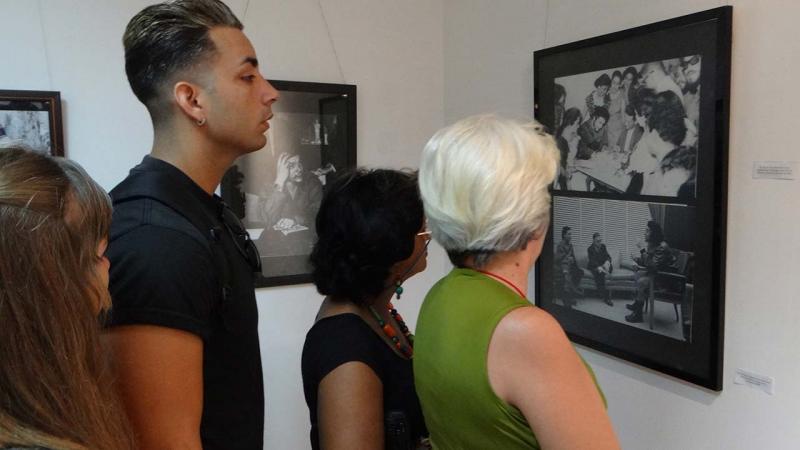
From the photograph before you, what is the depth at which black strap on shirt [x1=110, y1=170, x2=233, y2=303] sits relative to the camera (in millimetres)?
958

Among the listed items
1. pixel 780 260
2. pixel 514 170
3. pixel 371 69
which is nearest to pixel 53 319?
pixel 514 170

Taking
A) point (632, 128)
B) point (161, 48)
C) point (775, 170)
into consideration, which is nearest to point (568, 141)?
point (632, 128)

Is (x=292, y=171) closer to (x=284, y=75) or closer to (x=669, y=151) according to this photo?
(x=284, y=75)

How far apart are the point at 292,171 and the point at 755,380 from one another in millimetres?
1817

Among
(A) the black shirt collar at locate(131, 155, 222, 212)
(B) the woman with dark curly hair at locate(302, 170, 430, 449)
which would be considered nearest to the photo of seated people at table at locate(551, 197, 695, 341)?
(B) the woman with dark curly hair at locate(302, 170, 430, 449)

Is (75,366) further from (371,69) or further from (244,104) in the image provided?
(371,69)

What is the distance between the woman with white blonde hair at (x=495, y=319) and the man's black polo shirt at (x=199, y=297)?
30 centimetres

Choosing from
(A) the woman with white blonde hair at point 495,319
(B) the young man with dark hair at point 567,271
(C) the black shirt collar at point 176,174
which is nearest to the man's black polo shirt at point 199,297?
(C) the black shirt collar at point 176,174

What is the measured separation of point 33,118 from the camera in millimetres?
2135

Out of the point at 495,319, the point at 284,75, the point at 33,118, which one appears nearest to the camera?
the point at 495,319

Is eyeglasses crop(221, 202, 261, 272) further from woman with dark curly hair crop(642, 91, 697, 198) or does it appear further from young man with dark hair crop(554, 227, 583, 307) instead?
young man with dark hair crop(554, 227, 583, 307)

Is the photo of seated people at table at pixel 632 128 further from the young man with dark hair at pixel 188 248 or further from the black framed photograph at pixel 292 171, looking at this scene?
the young man with dark hair at pixel 188 248

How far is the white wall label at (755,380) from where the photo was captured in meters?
1.60

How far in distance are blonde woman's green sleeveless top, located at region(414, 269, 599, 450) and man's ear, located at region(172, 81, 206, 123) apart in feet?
1.66
